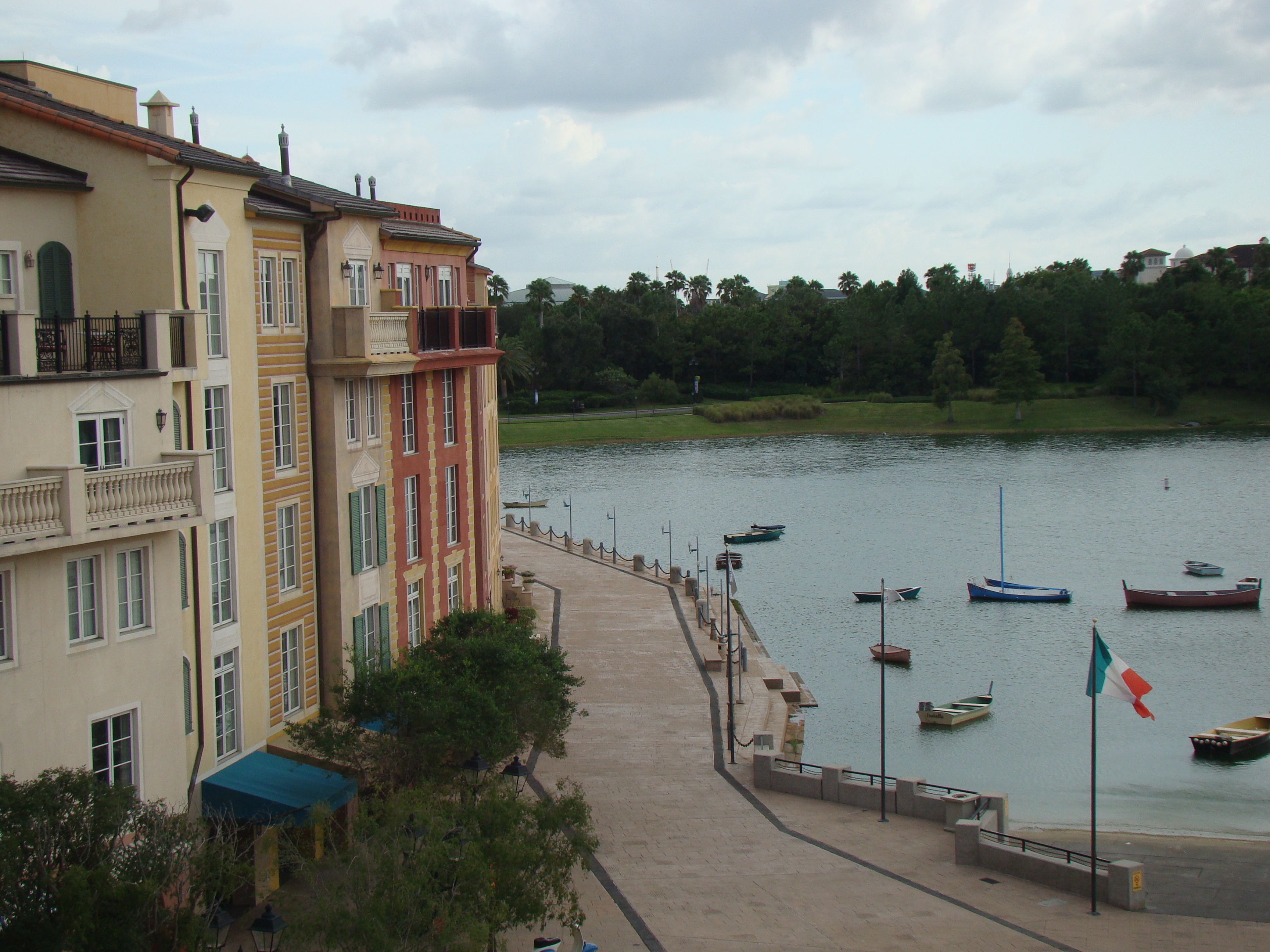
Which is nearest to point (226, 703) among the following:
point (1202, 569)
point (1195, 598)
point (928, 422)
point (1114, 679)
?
point (1114, 679)

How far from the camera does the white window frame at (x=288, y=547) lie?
28.3 meters

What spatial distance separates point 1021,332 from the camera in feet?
501

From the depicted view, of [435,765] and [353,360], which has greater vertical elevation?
[353,360]

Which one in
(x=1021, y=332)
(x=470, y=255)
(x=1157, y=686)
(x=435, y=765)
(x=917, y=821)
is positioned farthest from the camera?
(x=1021, y=332)

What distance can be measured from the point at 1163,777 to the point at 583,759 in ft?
70.6

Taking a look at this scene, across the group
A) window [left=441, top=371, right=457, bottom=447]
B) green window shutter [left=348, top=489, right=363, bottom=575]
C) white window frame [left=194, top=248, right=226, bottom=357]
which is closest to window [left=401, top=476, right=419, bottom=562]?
window [left=441, top=371, right=457, bottom=447]

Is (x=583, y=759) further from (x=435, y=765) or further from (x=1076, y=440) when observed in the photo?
(x=1076, y=440)

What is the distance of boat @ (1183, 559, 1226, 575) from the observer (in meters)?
76.9

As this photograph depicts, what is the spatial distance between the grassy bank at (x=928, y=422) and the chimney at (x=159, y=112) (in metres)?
117

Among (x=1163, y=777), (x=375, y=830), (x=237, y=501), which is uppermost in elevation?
(x=237, y=501)

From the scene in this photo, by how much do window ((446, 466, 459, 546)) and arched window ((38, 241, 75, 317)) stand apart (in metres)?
16.1

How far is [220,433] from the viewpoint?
83.8ft

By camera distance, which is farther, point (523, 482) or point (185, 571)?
point (523, 482)

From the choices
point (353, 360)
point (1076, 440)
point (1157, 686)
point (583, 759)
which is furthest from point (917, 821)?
point (1076, 440)
